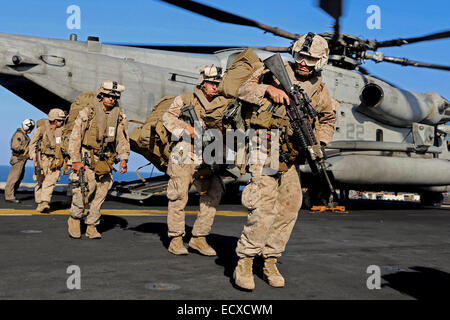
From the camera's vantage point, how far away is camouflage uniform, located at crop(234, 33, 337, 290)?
3.59 meters

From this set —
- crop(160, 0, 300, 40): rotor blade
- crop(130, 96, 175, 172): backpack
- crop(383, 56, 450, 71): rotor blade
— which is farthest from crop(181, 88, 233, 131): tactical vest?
crop(383, 56, 450, 71): rotor blade

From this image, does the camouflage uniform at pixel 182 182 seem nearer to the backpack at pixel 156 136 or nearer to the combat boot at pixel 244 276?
the backpack at pixel 156 136

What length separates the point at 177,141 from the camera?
5.09 meters

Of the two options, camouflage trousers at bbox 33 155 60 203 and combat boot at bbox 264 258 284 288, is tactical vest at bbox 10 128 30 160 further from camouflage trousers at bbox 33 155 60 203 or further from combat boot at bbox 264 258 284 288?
combat boot at bbox 264 258 284 288

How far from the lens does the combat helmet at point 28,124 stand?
10855 mm

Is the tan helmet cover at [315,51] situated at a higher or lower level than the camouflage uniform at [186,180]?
higher

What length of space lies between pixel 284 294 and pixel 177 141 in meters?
2.36

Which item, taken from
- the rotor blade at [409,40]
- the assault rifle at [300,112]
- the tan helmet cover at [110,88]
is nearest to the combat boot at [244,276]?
the assault rifle at [300,112]

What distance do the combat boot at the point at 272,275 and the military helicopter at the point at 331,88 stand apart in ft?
17.1

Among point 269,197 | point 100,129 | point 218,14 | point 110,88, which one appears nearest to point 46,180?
point 100,129

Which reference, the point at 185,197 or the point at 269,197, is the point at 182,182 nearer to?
the point at 185,197
